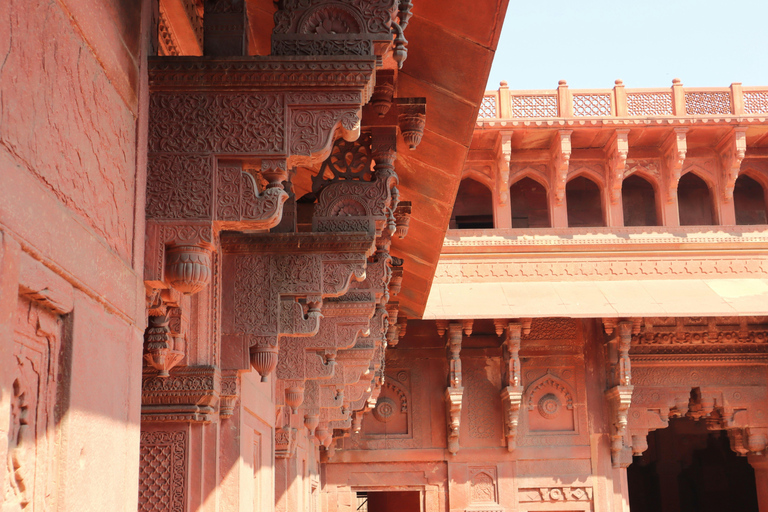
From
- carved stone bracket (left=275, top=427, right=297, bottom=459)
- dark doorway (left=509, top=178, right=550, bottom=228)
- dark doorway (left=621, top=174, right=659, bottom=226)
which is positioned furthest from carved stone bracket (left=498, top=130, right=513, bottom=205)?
carved stone bracket (left=275, top=427, right=297, bottom=459)

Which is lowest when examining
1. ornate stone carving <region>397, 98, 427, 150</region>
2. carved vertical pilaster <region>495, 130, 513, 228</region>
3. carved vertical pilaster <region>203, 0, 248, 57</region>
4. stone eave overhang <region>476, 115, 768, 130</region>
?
carved vertical pilaster <region>203, 0, 248, 57</region>

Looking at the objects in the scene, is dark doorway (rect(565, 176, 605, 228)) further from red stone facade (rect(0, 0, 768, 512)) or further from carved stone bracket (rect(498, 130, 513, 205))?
carved stone bracket (rect(498, 130, 513, 205))

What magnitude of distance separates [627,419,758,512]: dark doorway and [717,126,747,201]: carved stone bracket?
19.1ft

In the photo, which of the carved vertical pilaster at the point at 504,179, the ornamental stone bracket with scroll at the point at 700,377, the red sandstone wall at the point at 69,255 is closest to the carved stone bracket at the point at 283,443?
the red sandstone wall at the point at 69,255

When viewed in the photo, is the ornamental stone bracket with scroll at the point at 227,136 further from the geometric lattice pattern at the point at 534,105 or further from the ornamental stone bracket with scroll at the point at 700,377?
the ornamental stone bracket with scroll at the point at 700,377

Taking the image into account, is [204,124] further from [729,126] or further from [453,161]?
[729,126]

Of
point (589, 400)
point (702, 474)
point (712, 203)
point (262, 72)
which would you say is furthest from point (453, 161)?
point (702, 474)

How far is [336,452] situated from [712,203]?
19.8 ft

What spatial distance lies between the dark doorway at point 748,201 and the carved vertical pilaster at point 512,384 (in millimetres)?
4186

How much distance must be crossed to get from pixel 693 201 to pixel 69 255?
12.4m

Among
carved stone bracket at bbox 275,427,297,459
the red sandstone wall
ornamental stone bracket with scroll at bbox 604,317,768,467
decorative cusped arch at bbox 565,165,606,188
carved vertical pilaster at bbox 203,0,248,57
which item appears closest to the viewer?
the red sandstone wall

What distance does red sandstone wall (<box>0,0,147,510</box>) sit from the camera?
6.02 feet

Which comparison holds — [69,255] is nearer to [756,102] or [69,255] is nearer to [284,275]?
[284,275]

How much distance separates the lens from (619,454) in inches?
459
